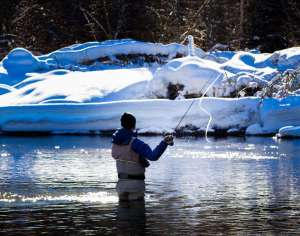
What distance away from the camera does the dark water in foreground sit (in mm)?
11555

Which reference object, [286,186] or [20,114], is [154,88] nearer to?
[20,114]

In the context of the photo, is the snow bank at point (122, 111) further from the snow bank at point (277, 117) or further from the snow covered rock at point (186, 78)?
the snow covered rock at point (186, 78)

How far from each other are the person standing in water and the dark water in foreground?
37 centimetres

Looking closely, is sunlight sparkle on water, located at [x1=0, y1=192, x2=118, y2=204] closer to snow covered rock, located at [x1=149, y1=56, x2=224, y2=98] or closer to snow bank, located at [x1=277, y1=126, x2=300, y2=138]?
snow bank, located at [x1=277, y1=126, x2=300, y2=138]

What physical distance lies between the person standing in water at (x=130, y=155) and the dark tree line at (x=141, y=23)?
3030 centimetres

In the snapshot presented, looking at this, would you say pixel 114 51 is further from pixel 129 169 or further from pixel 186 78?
pixel 129 169

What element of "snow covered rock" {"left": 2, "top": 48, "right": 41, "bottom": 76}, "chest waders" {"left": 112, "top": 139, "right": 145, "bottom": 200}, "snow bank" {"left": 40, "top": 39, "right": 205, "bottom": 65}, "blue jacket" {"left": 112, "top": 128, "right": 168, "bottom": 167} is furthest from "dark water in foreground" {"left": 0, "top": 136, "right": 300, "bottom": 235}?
"snow bank" {"left": 40, "top": 39, "right": 205, "bottom": 65}

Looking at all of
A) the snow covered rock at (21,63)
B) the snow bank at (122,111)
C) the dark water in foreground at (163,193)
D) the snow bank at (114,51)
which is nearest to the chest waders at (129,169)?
the dark water in foreground at (163,193)

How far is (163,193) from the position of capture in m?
15.0

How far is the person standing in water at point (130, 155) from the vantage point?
12125 mm

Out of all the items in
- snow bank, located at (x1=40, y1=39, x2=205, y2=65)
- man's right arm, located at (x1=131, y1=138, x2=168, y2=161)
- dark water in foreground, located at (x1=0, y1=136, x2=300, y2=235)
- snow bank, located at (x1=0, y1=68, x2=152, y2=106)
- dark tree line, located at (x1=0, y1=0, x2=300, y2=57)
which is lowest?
dark water in foreground, located at (x1=0, y1=136, x2=300, y2=235)

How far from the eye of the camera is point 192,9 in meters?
48.8

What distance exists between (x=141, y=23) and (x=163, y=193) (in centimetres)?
3047

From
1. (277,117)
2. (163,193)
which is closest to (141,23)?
(277,117)
